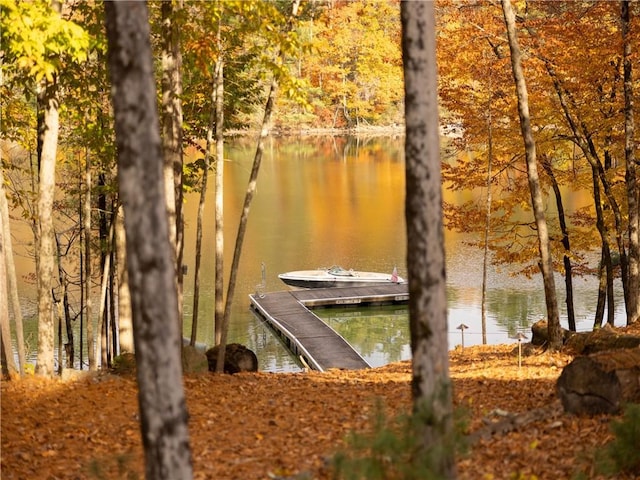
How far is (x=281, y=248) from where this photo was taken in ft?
113

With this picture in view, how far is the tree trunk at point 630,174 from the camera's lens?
14016mm

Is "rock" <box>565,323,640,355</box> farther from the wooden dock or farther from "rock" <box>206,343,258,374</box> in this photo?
the wooden dock

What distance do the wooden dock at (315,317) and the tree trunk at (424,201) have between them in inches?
586

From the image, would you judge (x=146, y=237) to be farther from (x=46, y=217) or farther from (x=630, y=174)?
(x=630, y=174)

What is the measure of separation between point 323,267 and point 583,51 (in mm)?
18275

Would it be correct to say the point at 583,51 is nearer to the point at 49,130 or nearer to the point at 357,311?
the point at 49,130

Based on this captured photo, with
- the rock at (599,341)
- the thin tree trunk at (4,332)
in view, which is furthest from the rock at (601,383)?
the thin tree trunk at (4,332)

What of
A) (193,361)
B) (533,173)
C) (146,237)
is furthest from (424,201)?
(193,361)

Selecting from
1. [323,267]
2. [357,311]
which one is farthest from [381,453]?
[323,267]

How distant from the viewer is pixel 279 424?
780 centimetres

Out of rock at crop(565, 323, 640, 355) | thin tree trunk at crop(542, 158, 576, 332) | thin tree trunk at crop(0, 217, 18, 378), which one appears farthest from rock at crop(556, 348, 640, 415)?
thin tree trunk at crop(542, 158, 576, 332)

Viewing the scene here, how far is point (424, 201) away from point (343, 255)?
29.1m

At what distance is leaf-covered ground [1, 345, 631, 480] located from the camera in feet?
19.7

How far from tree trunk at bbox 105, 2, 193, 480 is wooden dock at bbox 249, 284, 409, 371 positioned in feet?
51.8
